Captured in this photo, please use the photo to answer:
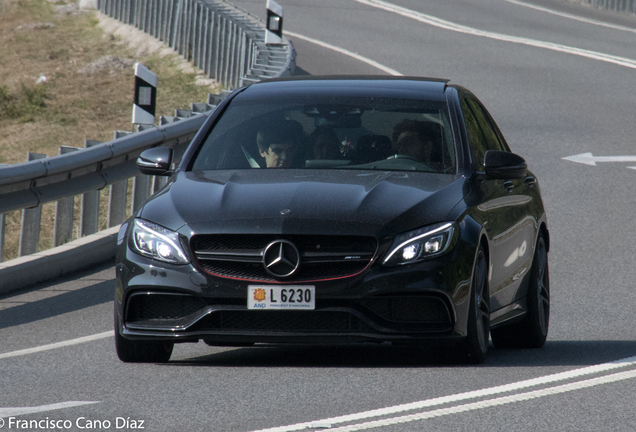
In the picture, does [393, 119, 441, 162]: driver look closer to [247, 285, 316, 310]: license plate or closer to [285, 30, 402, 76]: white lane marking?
[247, 285, 316, 310]: license plate

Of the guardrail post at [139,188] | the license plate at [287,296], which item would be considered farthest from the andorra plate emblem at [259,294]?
the guardrail post at [139,188]

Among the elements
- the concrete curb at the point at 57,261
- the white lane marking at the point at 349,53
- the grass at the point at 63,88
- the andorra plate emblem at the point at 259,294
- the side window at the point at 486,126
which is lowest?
the grass at the point at 63,88

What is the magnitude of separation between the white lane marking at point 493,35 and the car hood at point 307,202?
21758 millimetres

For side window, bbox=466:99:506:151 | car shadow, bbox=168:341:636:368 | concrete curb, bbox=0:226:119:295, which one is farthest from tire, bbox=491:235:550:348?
concrete curb, bbox=0:226:119:295

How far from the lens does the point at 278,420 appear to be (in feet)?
18.9

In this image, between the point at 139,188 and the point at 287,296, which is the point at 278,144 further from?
the point at 139,188

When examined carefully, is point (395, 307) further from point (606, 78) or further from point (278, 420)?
point (606, 78)

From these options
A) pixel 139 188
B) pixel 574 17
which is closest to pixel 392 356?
pixel 139 188

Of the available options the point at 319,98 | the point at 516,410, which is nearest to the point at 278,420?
the point at 516,410

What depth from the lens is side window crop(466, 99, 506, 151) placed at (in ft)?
28.5

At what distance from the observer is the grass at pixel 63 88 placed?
22766mm

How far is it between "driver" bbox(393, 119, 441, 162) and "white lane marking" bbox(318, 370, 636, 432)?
1.73 metres

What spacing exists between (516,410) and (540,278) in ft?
9.18

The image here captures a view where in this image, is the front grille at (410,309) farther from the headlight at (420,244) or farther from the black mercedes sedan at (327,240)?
the headlight at (420,244)
